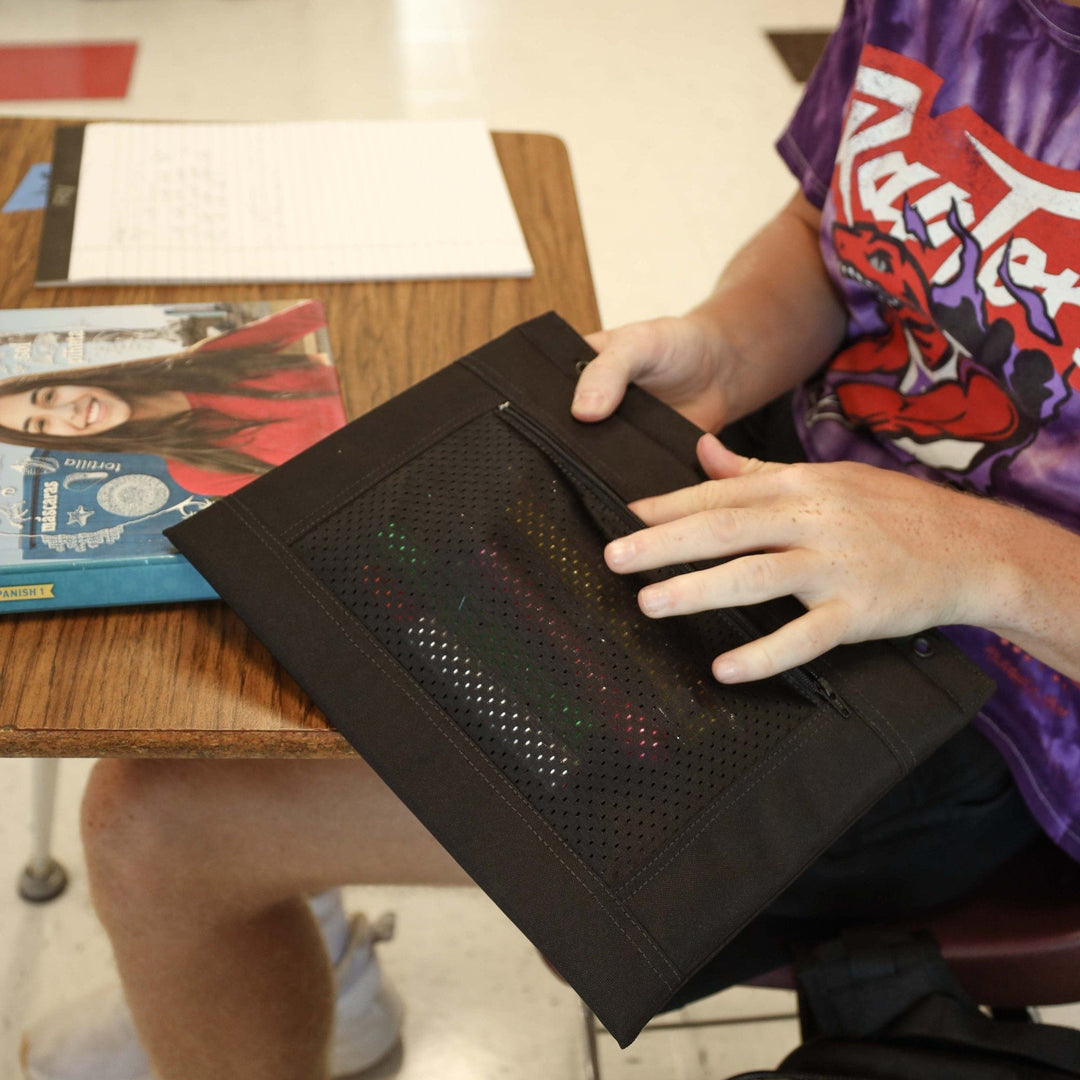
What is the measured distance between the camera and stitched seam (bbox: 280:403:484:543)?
0.58m

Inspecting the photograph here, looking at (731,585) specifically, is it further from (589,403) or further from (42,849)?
(42,849)

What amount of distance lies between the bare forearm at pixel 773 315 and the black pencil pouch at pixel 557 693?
0.28 metres

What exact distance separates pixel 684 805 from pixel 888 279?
0.46 m

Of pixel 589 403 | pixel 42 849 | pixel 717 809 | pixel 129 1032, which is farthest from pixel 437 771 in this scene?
pixel 42 849

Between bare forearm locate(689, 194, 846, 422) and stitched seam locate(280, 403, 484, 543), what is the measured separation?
0.28m

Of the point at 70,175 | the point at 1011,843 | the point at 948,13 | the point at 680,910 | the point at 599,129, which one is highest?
the point at 948,13

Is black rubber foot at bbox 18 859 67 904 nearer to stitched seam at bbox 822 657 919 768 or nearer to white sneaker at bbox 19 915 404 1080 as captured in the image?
white sneaker at bbox 19 915 404 1080

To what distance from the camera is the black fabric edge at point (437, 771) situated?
50cm

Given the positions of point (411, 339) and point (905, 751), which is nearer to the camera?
point (905, 751)

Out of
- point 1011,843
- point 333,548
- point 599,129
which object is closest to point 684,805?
point 333,548

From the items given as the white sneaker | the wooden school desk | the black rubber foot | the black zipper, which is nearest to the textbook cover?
the wooden school desk

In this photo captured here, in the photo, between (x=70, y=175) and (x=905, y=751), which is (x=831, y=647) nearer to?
(x=905, y=751)

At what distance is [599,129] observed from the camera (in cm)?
267

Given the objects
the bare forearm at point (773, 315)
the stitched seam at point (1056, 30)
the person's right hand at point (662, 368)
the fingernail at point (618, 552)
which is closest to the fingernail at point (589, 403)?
the person's right hand at point (662, 368)
